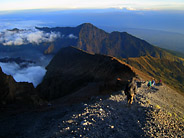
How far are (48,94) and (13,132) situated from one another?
42868mm

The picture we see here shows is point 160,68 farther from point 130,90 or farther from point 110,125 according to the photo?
point 110,125

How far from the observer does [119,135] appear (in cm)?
959

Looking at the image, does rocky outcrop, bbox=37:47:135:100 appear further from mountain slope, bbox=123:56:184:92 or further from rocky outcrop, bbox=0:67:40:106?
mountain slope, bbox=123:56:184:92

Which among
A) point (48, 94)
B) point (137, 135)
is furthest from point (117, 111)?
point (48, 94)

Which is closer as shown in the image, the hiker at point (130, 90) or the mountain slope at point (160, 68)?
A: the hiker at point (130, 90)

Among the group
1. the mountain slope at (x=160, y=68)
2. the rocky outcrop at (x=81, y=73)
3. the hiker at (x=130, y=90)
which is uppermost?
the hiker at (x=130, y=90)

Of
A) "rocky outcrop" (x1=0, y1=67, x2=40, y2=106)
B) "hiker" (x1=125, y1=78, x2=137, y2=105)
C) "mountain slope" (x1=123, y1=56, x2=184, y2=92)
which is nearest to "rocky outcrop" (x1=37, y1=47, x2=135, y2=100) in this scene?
"rocky outcrop" (x1=0, y1=67, x2=40, y2=106)

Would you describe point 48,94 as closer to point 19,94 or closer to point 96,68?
point 96,68

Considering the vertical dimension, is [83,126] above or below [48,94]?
above

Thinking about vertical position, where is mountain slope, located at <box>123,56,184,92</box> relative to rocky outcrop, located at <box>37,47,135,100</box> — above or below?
below

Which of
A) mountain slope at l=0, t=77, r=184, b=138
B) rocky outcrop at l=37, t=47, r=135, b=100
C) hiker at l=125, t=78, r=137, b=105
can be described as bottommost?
rocky outcrop at l=37, t=47, r=135, b=100

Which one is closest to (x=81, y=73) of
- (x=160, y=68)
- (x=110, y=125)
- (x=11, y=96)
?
(x=11, y=96)

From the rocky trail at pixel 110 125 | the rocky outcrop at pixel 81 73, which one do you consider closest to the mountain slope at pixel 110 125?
the rocky trail at pixel 110 125

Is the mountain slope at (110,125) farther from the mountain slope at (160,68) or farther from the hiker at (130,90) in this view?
the mountain slope at (160,68)
